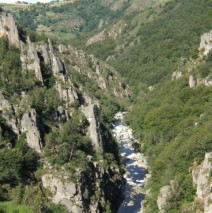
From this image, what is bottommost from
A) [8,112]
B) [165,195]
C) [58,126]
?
[165,195]

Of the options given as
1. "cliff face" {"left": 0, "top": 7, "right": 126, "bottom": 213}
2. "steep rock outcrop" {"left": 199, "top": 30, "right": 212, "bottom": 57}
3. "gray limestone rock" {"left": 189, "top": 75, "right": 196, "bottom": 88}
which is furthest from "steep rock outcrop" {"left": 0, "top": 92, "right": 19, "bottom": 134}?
"steep rock outcrop" {"left": 199, "top": 30, "right": 212, "bottom": 57}

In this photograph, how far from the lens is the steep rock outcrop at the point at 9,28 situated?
6014 inches

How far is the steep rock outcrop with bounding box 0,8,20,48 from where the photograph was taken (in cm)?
15275

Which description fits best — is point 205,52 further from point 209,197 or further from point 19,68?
point 209,197

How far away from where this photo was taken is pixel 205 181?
101 meters

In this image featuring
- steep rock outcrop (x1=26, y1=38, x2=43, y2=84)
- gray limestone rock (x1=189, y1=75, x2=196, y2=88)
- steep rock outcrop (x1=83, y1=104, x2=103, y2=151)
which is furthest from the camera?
gray limestone rock (x1=189, y1=75, x2=196, y2=88)

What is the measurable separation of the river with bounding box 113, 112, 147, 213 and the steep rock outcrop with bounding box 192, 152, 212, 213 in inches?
704

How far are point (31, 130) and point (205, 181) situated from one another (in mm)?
44902

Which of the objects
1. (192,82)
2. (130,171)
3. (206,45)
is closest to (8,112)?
(130,171)

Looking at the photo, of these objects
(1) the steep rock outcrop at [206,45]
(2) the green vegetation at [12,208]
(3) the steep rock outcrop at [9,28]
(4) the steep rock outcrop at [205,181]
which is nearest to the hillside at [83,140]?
(4) the steep rock outcrop at [205,181]

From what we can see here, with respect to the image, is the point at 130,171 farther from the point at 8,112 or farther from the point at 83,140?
the point at 8,112

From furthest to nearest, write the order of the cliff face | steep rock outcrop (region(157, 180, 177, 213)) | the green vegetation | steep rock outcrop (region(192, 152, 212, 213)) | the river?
the river → the cliff face → steep rock outcrop (region(157, 180, 177, 213)) → the green vegetation → steep rock outcrop (region(192, 152, 212, 213))

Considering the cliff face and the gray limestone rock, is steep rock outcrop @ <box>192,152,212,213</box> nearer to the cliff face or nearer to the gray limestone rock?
the cliff face

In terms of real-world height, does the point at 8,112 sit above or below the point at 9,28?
below
